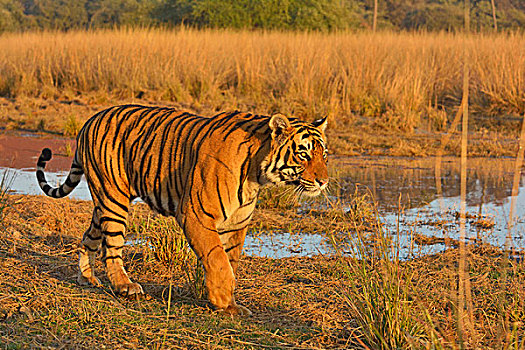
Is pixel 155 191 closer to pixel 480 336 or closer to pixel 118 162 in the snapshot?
pixel 118 162

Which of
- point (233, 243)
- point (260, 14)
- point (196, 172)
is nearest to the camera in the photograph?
point (196, 172)

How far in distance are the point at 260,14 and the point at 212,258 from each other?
21905mm

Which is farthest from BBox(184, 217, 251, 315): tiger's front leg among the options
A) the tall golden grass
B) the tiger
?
the tall golden grass

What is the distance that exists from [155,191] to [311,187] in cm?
99

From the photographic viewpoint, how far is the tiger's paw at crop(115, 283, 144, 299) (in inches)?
168

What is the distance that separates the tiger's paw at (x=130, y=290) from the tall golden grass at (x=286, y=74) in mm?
7776

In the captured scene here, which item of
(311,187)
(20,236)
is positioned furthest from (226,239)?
(20,236)

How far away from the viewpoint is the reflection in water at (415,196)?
19.4ft

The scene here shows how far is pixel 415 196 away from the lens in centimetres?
755

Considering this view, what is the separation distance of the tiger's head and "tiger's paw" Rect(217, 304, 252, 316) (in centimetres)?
75

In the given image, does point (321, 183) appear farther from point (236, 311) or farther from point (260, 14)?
point (260, 14)

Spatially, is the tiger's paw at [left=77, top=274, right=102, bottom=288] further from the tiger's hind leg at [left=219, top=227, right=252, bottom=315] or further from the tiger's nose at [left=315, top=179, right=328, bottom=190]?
the tiger's nose at [left=315, top=179, right=328, bottom=190]

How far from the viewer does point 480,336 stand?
3727 millimetres

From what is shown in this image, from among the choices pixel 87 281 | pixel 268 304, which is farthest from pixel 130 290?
pixel 268 304
